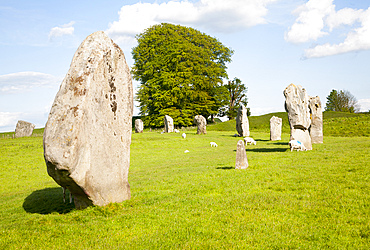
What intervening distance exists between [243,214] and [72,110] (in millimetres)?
5722

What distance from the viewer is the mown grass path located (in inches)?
289

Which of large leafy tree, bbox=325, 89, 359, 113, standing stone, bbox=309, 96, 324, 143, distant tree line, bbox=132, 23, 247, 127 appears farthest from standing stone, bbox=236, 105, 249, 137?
large leafy tree, bbox=325, 89, 359, 113

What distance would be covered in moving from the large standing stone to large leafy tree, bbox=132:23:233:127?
47.8 meters

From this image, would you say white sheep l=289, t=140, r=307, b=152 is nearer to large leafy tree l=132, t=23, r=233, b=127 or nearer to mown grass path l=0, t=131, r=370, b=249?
mown grass path l=0, t=131, r=370, b=249

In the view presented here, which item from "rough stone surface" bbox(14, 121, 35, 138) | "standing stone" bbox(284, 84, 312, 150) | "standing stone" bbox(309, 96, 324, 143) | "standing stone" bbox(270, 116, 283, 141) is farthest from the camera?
"rough stone surface" bbox(14, 121, 35, 138)

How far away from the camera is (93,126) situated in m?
9.52

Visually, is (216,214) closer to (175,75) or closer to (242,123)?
(242,123)

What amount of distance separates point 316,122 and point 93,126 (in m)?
25.8

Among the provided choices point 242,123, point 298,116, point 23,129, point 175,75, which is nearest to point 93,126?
point 298,116

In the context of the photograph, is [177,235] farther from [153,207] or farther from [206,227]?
[153,207]

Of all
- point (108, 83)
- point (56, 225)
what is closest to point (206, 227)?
point (56, 225)

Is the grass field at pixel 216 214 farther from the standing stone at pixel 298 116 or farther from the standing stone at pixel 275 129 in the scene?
the standing stone at pixel 275 129

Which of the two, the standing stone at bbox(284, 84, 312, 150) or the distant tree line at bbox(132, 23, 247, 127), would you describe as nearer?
the standing stone at bbox(284, 84, 312, 150)

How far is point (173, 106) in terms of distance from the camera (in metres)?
62.2
